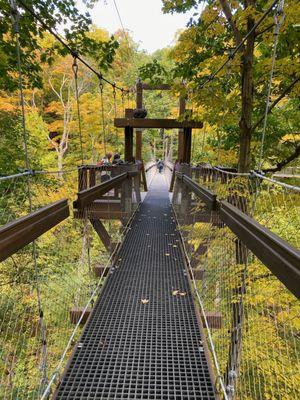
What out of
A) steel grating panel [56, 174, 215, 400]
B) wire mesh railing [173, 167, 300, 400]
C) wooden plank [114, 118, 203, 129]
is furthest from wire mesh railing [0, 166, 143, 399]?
wooden plank [114, 118, 203, 129]

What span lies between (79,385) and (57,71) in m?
15.2

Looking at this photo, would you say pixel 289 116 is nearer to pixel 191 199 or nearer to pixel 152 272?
pixel 191 199

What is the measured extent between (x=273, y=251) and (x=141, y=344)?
4.55 feet

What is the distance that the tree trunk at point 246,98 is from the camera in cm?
366

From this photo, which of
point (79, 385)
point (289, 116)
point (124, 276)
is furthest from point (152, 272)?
point (289, 116)

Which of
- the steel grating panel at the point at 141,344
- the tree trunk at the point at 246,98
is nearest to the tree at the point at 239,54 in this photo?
the tree trunk at the point at 246,98

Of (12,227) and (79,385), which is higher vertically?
(12,227)

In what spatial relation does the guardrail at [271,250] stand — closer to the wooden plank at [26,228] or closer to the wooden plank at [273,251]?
the wooden plank at [273,251]

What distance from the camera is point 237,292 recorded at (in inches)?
136

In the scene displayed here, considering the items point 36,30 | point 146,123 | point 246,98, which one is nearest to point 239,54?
point 246,98

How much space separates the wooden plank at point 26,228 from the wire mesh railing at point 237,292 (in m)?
0.98

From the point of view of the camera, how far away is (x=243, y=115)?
3.86 metres

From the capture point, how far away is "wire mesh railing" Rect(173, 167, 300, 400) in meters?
2.12

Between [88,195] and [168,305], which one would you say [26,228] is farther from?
[168,305]
